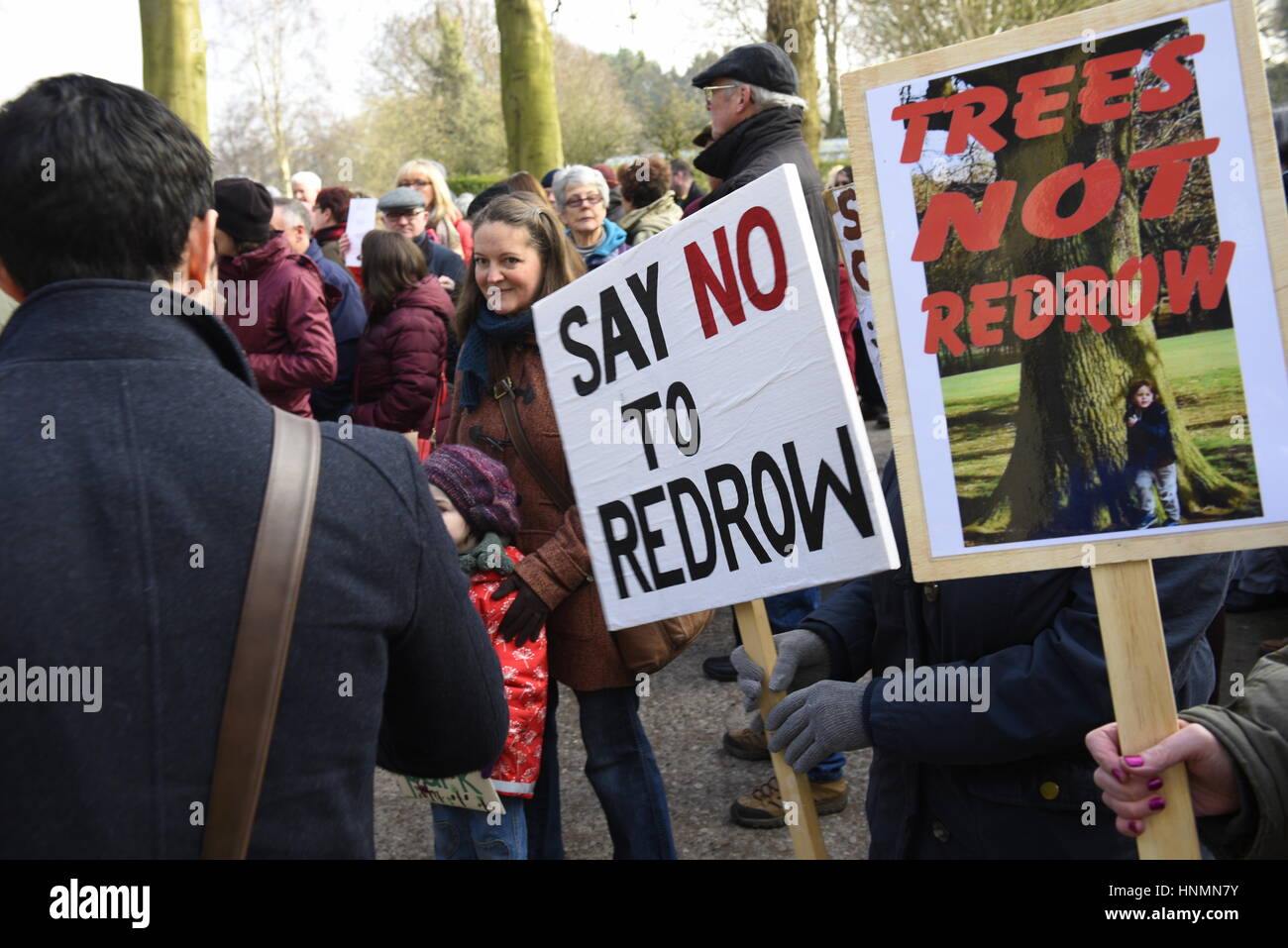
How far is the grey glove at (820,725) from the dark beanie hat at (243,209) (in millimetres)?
3657

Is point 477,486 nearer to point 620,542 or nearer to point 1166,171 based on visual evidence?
point 620,542

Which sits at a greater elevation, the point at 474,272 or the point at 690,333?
the point at 474,272

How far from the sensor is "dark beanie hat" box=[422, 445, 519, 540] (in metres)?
2.90

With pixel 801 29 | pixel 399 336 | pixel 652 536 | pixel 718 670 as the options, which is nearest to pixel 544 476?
pixel 652 536

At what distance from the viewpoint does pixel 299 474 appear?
1.32 m

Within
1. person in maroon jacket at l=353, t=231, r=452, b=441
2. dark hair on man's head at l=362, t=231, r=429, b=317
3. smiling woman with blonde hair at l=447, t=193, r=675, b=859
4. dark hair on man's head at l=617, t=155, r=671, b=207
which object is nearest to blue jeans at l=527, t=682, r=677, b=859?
smiling woman with blonde hair at l=447, t=193, r=675, b=859

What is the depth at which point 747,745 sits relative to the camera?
4.35 m

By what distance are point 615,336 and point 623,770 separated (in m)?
1.39

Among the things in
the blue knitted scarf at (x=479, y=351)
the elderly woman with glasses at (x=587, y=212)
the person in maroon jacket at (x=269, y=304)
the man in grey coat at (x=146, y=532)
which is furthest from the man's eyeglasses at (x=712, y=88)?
the man in grey coat at (x=146, y=532)

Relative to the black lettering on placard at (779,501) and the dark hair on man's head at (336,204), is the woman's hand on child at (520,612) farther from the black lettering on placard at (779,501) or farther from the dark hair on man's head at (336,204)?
the dark hair on man's head at (336,204)

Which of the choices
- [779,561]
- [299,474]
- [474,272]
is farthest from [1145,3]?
[474,272]

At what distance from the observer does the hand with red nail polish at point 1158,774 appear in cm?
154
